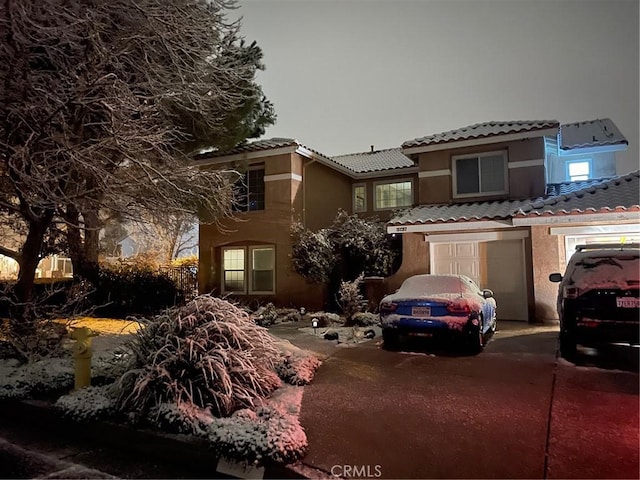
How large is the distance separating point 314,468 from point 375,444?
2.30 feet

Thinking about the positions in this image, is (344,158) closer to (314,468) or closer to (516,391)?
(516,391)

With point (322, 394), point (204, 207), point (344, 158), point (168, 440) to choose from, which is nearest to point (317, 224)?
point (204, 207)

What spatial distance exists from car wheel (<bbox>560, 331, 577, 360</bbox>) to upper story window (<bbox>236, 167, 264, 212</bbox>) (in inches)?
458

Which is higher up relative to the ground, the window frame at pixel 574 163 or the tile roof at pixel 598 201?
the window frame at pixel 574 163

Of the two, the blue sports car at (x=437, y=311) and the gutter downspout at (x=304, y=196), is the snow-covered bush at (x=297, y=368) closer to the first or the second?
the blue sports car at (x=437, y=311)

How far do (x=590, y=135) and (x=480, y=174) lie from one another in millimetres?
6438

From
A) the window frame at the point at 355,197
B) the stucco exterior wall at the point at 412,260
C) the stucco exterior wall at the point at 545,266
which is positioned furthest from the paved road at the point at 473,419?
the window frame at the point at 355,197

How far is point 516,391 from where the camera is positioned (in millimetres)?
5715

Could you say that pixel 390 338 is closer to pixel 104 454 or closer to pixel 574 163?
pixel 104 454

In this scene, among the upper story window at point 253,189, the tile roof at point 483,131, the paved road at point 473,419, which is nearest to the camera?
the paved road at point 473,419

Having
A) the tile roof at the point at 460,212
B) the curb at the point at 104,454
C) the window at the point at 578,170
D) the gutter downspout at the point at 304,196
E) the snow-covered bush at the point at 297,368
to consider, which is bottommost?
the curb at the point at 104,454

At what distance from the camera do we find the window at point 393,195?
61.7 ft

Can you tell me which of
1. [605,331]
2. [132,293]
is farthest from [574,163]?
[132,293]

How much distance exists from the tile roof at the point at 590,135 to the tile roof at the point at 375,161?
6288 mm
